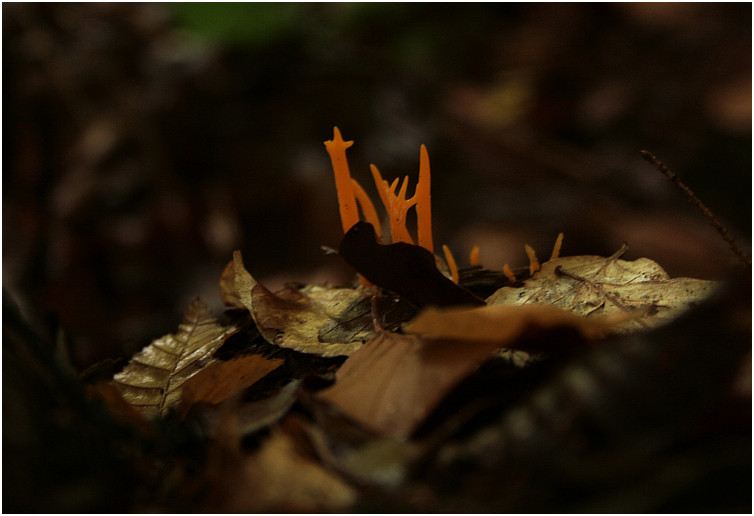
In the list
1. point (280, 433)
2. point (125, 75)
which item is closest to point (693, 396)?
point (280, 433)

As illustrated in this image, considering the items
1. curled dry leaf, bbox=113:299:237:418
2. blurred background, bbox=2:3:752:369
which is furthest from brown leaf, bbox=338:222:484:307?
blurred background, bbox=2:3:752:369

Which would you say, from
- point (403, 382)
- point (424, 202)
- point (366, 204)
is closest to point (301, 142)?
point (366, 204)

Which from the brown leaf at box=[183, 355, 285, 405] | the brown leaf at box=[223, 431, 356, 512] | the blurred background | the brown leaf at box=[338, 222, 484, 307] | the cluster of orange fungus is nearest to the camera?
the brown leaf at box=[223, 431, 356, 512]

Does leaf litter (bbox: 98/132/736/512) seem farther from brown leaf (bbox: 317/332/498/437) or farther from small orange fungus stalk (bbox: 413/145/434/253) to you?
small orange fungus stalk (bbox: 413/145/434/253)

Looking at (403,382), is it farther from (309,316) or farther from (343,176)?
(343,176)

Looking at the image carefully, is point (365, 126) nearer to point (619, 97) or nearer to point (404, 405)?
point (619, 97)
